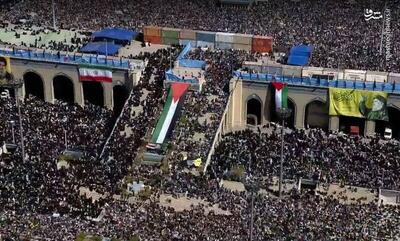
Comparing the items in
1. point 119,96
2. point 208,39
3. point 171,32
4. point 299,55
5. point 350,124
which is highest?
point 171,32

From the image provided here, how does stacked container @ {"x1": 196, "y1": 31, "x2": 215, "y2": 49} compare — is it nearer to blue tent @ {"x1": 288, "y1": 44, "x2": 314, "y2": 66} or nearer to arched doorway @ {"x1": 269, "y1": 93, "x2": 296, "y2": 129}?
blue tent @ {"x1": 288, "y1": 44, "x2": 314, "y2": 66}

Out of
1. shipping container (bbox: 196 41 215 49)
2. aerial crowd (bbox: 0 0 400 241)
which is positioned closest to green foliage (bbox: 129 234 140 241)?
aerial crowd (bbox: 0 0 400 241)

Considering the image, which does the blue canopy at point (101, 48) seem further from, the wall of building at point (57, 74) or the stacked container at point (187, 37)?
the stacked container at point (187, 37)

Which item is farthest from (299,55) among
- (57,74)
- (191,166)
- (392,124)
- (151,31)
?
(57,74)

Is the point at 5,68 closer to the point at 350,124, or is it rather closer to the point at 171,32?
the point at 171,32

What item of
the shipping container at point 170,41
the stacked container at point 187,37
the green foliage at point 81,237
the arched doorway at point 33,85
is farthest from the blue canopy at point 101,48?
the green foliage at point 81,237

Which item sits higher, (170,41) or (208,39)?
(208,39)
